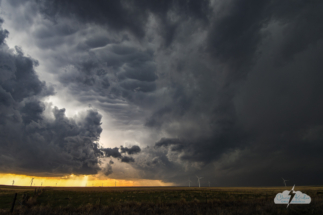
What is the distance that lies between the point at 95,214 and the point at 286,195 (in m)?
26.1

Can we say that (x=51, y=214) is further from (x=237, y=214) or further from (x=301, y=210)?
(x=301, y=210)

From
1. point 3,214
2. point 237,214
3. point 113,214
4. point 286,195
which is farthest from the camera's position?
point 3,214

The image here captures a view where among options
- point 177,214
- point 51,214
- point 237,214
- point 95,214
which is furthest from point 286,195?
point 51,214

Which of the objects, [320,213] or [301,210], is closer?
[320,213]

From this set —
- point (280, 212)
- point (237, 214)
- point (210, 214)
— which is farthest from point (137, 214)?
point (280, 212)

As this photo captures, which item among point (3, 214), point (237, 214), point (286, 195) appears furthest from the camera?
point (3, 214)

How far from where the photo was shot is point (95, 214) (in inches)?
891

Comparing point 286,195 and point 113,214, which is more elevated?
point 286,195

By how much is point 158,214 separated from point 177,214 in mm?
2746

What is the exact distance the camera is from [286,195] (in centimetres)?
2406

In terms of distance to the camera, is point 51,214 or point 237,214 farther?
point 51,214

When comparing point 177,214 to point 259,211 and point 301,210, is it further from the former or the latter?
point 301,210

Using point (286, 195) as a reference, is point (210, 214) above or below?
below

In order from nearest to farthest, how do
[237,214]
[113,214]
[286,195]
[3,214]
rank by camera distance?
[237,214] < [113,214] < [286,195] < [3,214]
